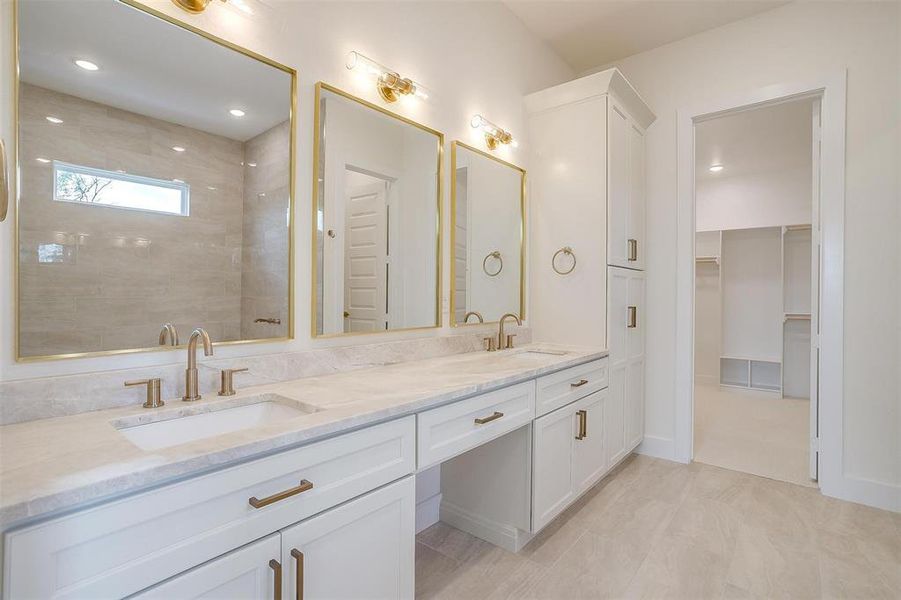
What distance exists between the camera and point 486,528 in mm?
2078

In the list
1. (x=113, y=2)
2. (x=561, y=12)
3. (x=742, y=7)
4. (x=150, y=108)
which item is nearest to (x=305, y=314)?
(x=150, y=108)

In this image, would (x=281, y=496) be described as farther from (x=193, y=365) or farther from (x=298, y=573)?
(x=193, y=365)

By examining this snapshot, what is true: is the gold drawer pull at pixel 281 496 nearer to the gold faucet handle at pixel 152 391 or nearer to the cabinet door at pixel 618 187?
the gold faucet handle at pixel 152 391

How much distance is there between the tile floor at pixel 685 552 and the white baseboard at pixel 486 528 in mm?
34

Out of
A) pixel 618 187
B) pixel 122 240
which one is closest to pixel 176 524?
pixel 122 240

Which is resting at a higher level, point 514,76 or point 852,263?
point 514,76

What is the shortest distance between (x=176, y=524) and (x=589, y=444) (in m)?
2.04

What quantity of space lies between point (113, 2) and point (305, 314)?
1.07m

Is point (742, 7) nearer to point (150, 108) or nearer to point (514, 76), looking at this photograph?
point (514, 76)

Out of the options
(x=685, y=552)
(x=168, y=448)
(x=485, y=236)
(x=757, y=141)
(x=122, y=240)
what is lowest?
(x=685, y=552)

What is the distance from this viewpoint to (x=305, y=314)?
1695 mm

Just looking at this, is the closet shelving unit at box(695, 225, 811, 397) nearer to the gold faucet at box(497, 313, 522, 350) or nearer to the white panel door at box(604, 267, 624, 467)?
the white panel door at box(604, 267, 624, 467)

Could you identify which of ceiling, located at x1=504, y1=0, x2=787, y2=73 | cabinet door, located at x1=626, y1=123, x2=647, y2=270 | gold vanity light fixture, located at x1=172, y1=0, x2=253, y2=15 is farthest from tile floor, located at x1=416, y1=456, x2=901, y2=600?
ceiling, located at x1=504, y1=0, x2=787, y2=73

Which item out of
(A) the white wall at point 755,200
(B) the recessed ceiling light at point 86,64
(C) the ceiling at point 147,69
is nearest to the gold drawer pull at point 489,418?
(C) the ceiling at point 147,69
